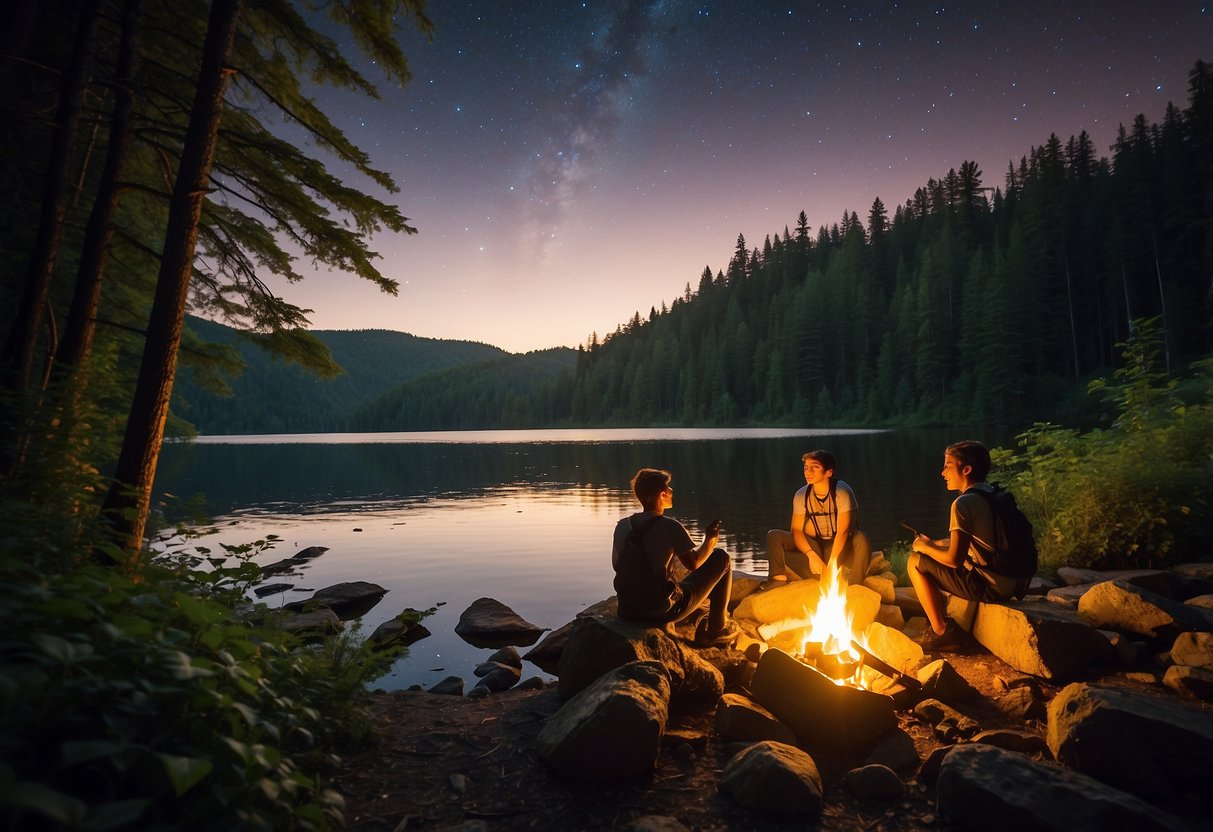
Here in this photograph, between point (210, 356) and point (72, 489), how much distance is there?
4409 mm

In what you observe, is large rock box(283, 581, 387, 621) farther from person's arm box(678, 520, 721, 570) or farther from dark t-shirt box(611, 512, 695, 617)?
person's arm box(678, 520, 721, 570)

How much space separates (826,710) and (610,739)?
196 cm

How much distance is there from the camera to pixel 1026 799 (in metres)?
3.46

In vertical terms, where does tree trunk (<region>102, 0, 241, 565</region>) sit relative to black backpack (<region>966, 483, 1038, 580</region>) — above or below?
above

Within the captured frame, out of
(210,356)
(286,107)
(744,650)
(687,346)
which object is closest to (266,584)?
(210,356)

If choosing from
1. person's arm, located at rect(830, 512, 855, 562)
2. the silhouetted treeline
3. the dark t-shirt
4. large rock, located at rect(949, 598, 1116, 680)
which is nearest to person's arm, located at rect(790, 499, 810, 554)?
person's arm, located at rect(830, 512, 855, 562)

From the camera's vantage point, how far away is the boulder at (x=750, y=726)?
193 inches

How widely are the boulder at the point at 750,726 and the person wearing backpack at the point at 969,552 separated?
2.88 metres

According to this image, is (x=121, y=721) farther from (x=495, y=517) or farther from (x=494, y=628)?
(x=495, y=517)

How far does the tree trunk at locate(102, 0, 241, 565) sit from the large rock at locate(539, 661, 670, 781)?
618 cm

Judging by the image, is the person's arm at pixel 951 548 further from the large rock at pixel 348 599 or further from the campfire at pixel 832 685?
the large rock at pixel 348 599

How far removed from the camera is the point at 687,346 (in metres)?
122

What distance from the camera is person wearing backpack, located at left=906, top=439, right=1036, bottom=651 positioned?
616cm

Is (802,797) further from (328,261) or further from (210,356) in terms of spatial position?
(210,356)
